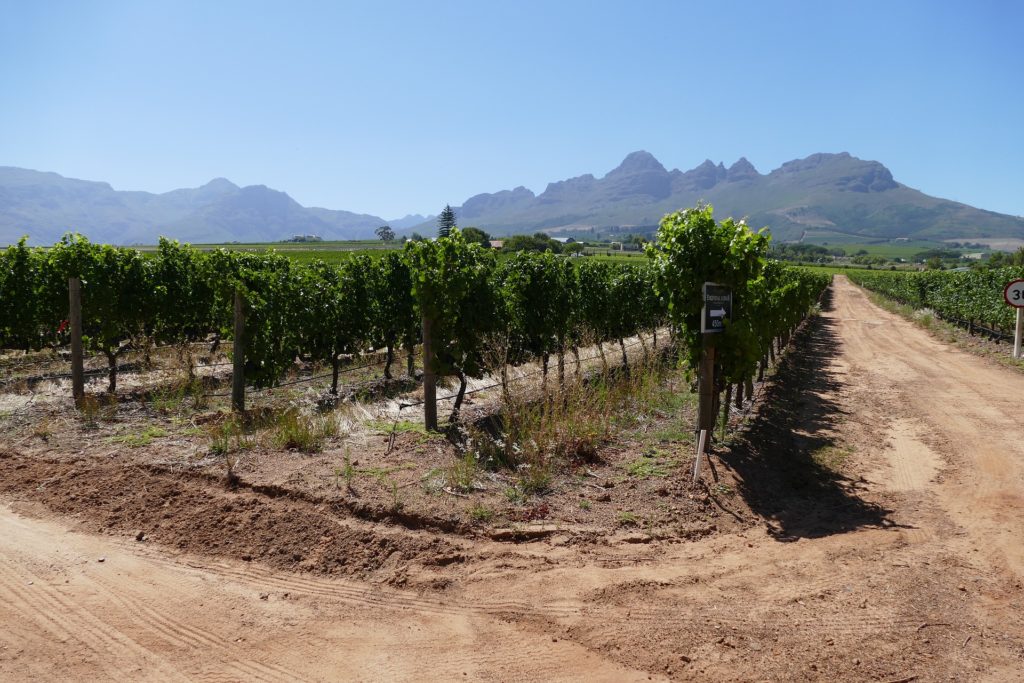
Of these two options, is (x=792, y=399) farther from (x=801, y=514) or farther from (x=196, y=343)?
(x=196, y=343)

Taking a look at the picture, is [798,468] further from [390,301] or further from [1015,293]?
[1015,293]

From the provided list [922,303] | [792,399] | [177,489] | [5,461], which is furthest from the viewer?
[922,303]

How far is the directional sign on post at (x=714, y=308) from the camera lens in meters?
6.80

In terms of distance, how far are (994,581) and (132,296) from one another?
13.8 m

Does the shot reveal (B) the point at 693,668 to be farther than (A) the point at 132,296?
No

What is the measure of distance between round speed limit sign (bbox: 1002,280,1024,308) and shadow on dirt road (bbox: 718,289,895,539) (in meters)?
7.65

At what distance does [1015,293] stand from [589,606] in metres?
18.3

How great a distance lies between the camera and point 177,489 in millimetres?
5867

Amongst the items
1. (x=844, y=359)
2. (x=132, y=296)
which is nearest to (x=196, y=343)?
(x=132, y=296)

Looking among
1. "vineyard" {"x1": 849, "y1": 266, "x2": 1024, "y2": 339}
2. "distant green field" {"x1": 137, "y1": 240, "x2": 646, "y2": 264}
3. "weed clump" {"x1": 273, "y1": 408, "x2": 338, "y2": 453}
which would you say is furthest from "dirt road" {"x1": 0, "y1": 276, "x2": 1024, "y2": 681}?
"vineyard" {"x1": 849, "y1": 266, "x2": 1024, "y2": 339}

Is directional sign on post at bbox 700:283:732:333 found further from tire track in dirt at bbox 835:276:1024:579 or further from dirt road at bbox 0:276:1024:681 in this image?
tire track in dirt at bbox 835:276:1024:579

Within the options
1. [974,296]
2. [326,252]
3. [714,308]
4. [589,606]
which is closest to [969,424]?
[714,308]

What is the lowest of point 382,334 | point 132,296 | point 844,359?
point 844,359

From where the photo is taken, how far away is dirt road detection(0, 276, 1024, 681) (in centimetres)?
364
